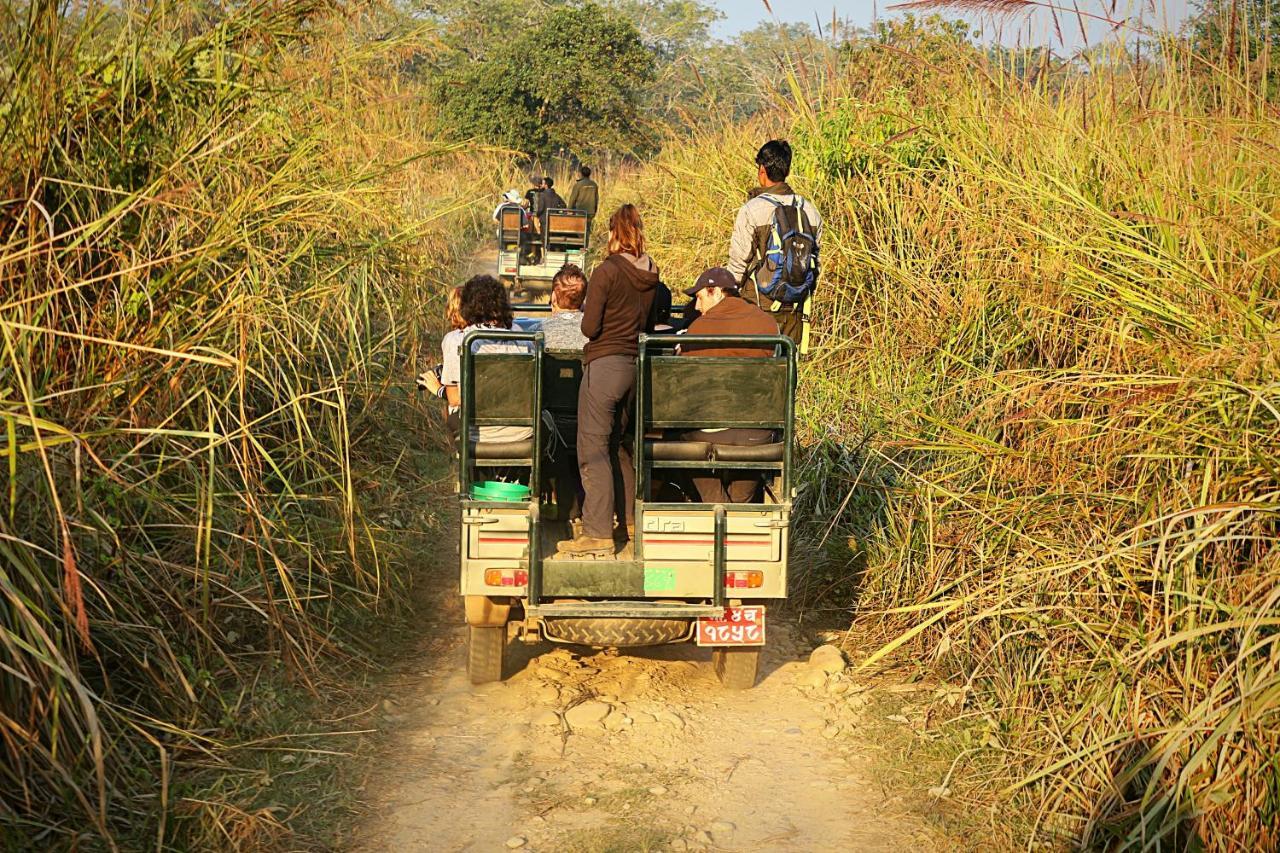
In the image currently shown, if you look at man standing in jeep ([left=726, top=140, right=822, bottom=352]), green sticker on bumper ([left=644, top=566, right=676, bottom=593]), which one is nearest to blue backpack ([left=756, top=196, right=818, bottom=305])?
man standing in jeep ([left=726, top=140, right=822, bottom=352])

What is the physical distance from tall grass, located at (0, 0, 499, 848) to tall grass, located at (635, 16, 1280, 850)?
2719 mm

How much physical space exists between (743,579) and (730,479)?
744mm

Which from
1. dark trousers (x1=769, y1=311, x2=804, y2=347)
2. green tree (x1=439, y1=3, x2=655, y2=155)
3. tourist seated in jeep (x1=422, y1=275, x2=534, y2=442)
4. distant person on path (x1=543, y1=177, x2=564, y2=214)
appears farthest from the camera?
green tree (x1=439, y1=3, x2=655, y2=155)

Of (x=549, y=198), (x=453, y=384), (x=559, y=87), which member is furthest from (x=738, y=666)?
(x=559, y=87)

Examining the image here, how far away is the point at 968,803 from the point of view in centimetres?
469

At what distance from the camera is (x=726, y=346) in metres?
6.12

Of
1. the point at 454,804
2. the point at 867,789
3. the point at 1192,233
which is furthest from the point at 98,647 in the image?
the point at 1192,233

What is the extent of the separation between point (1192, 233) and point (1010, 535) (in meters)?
1.43

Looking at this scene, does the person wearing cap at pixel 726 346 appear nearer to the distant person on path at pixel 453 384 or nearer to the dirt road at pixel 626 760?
the dirt road at pixel 626 760

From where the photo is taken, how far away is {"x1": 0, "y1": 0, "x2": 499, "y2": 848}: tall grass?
4133 mm

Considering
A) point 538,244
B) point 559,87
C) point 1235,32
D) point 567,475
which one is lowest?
point 567,475

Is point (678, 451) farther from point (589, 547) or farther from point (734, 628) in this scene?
point (734, 628)

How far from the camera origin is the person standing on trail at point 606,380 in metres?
5.82

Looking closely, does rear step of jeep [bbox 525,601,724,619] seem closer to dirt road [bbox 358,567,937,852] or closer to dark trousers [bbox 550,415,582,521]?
dirt road [bbox 358,567,937,852]
